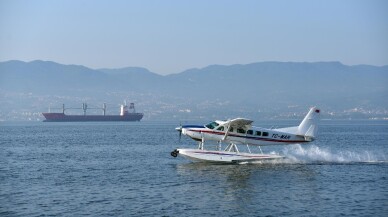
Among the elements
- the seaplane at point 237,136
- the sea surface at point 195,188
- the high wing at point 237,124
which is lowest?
the sea surface at point 195,188

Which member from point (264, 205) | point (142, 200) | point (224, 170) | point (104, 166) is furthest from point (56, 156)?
point (264, 205)

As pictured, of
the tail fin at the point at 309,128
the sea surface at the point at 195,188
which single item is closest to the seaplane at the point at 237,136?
the tail fin at the point at 309,128

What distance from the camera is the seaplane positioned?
40.2m

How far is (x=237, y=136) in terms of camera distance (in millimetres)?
41156

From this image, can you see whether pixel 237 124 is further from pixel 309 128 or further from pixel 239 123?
pixel 309 128

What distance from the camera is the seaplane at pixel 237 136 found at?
40.2 meters

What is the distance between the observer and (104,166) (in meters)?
43.6

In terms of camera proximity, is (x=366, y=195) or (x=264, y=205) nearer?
(x=264, y=205)

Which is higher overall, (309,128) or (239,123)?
(239,123)

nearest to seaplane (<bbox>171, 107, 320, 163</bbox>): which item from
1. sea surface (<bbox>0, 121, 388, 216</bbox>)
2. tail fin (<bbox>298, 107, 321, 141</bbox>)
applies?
tail fin (<bbox>298, 107, 321, 141</bbox>)

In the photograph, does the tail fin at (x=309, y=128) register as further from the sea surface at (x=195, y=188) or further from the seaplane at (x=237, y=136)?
the sea surface at (x=195, y=188)

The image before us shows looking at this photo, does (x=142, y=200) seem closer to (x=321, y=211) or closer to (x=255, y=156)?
(x=321, y=211)

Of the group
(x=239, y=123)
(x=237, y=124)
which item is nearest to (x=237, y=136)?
(x=237, y=124)

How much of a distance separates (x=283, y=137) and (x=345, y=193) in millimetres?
12469
